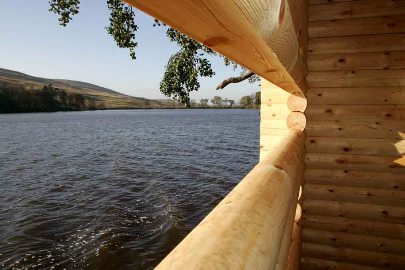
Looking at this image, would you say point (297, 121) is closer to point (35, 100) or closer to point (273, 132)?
point (273, 132)

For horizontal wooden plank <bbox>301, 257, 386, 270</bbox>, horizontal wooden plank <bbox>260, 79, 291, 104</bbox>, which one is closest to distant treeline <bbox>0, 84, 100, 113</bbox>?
horizontal wooden plank <bbox>260, 79, 291, 104</bbox>

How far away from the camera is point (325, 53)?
509 centimetres

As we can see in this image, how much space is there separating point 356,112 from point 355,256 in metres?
2.50

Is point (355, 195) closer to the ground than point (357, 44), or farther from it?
closer to the ground

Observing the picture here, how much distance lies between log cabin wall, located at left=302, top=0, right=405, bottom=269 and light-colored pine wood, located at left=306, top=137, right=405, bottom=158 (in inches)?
0.6

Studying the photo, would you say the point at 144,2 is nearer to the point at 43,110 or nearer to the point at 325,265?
the point at 325,265

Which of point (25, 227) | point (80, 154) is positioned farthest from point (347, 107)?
point (80, 154)

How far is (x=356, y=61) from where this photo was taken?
4.91 m

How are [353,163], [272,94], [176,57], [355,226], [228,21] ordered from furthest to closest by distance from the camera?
1. [176,57]
2. [272,94]
3. [355,226]
4. [353,163]
5. [228,21]

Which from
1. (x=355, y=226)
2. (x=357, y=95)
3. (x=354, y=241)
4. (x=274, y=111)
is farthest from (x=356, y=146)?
(x=354, y=241)

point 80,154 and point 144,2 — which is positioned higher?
point 144,2

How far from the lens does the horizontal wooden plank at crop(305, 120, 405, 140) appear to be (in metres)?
4.77

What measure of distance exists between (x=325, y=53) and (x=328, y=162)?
1.88m

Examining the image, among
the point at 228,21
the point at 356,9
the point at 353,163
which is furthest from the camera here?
the point at 353,163
